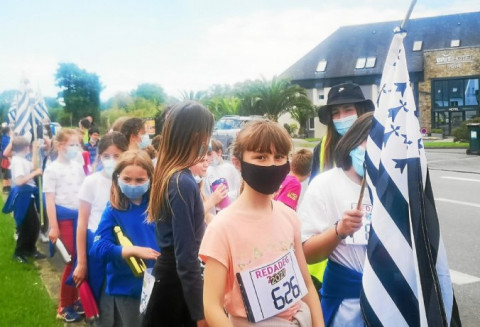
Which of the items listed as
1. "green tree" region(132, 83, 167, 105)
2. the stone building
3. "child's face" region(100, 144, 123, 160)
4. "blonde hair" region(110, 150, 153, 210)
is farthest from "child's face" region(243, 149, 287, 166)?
"green tree" region(132, 83, 167, 105)

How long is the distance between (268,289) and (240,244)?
22 cm

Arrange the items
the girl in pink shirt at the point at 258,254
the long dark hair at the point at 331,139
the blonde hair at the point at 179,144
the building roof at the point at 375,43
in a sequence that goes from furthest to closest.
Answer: the building roof at the point at 375,43, the long dark hair at the point at 331,139, the blonde hair at the point at 179,144, the girl in pink shirt at the point at 258,254

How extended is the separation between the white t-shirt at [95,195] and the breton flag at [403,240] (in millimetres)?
2481

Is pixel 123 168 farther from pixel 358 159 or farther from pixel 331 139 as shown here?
pixel 358 159

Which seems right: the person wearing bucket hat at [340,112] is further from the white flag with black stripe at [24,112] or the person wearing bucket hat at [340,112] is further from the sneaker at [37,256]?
the white flag with black stripe at [24,112]

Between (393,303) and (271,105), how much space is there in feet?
140

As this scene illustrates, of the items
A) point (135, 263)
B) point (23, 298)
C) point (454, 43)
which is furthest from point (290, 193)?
point (454, 43)

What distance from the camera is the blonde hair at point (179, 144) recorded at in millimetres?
2740

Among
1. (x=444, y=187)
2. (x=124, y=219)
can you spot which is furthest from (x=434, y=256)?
(x=444, y=187)

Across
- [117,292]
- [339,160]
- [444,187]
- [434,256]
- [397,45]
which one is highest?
[397,45]

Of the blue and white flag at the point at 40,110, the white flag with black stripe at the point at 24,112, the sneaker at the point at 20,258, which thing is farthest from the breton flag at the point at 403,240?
the blue and white flag at the point at 40,110

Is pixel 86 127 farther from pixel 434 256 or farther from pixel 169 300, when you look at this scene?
pixel 434 256

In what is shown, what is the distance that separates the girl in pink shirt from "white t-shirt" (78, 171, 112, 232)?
7.06 ft

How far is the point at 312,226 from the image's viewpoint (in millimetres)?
2535
